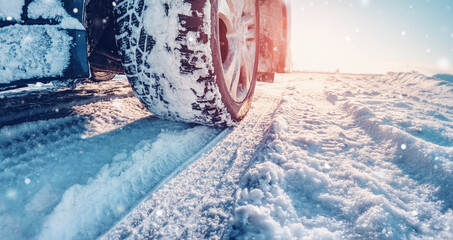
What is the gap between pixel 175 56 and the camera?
3.38ft

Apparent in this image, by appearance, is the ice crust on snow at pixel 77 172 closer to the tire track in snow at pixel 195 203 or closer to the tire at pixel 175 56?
the tire track in snow at pixel 195 203

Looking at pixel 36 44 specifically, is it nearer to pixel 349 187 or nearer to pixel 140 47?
pixel 140 47

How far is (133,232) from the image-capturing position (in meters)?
0.70

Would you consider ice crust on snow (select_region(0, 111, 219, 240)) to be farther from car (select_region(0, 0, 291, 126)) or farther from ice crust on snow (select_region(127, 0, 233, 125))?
ice crust on snow (select_region(127, 0, 233, 125))

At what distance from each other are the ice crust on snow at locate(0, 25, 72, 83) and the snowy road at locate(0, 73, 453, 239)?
0.42 m

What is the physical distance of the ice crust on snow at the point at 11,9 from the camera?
2.55 ft

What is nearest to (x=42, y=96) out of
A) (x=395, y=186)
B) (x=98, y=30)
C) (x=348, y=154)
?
(x=98, y=30)

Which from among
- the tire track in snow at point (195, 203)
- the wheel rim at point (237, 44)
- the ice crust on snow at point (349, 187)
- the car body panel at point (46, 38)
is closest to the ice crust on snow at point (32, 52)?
the car body panel at point (46, 38)

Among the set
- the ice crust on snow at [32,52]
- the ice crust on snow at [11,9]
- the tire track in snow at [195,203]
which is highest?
the ice crust on snow at [11,9]

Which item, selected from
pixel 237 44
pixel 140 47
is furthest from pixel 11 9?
pixel 237 44

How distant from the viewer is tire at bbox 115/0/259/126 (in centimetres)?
101

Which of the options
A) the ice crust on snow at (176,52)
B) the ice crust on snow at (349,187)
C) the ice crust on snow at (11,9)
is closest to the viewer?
the ice crust on snow at (349,187)

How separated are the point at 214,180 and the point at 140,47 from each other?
79 cm

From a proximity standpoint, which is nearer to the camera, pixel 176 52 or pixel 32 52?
pixel 32 52
